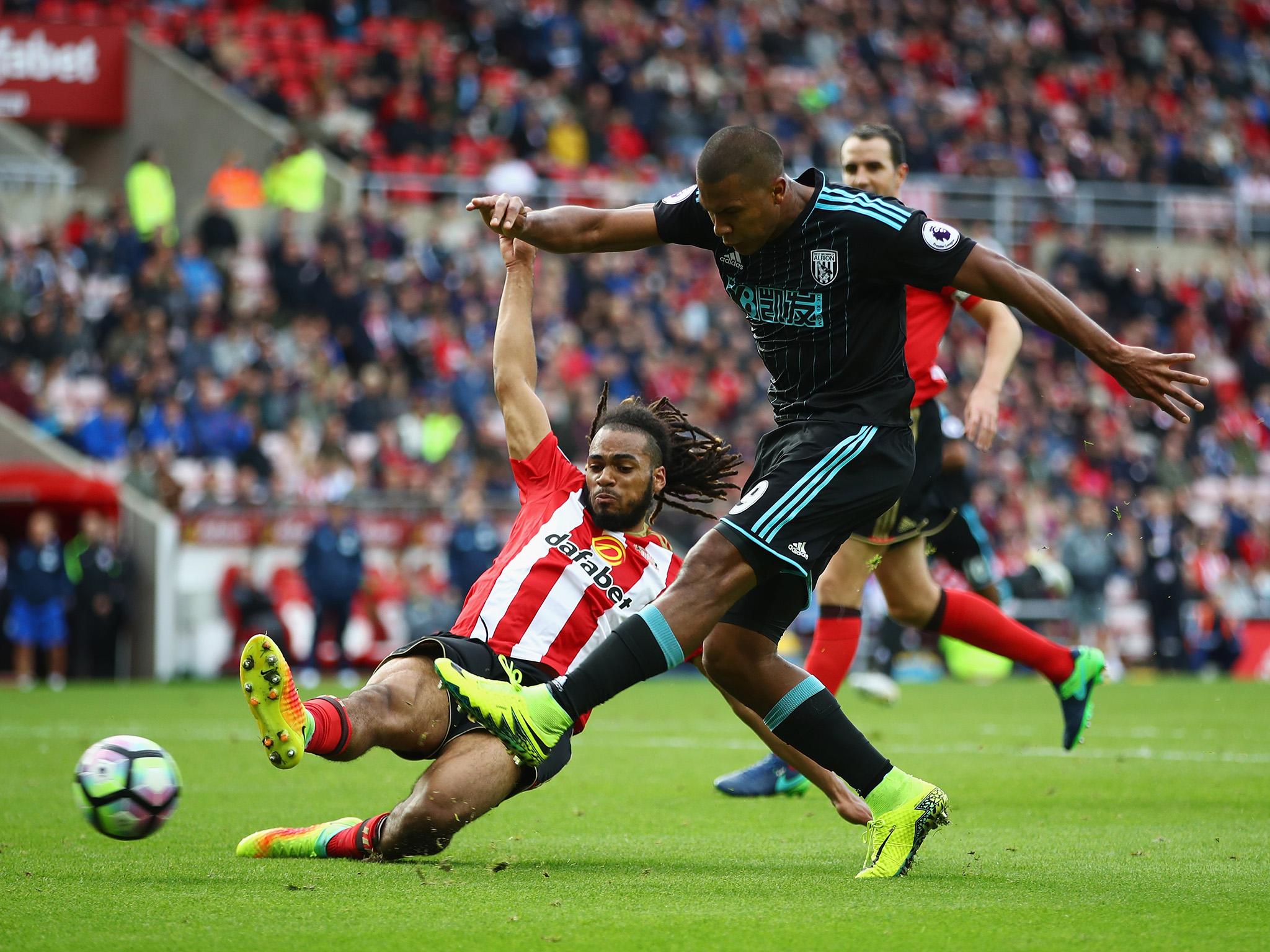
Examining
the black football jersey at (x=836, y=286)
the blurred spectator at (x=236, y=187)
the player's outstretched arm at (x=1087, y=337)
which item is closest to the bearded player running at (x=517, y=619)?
the black football jersey at (x=836, y=286)

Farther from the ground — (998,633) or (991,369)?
(991,369)

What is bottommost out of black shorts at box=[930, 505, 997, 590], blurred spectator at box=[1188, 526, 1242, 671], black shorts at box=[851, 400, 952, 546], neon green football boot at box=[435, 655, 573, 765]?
blurred spectator at box=[1188, 526, 1242, 671]

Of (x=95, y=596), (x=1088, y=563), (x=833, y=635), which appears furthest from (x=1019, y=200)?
(x=833, y=635)

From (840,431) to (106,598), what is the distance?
39.5ft

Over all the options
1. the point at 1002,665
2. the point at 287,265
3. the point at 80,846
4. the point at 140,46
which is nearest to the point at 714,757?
the point at 80,846

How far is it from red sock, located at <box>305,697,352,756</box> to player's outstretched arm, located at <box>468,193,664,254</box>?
1.48m

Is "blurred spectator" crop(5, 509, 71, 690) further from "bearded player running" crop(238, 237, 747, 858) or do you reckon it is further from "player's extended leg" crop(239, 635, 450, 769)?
"player's extended leg" crop(239, 635, 450, 769)

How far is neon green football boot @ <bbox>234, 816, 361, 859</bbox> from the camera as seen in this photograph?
5.19 metres

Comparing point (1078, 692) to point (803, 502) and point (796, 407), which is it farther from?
point (803, 502)

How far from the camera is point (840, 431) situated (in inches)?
189

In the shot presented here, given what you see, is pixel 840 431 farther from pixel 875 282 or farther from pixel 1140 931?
pixel 1140 931

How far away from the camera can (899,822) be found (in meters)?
4.82

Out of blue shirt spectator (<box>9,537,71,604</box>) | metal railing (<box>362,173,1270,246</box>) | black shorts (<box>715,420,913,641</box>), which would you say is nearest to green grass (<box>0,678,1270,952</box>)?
black shorts (<box>715,420,913,641</box>)

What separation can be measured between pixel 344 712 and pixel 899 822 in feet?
5.42
